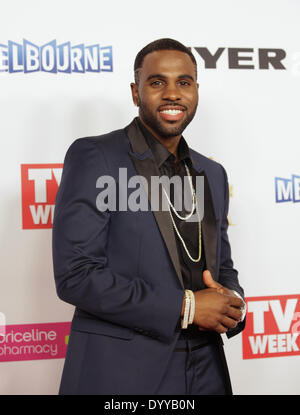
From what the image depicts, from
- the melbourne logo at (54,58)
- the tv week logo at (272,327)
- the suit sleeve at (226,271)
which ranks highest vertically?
the melbourne logo at (54,58)

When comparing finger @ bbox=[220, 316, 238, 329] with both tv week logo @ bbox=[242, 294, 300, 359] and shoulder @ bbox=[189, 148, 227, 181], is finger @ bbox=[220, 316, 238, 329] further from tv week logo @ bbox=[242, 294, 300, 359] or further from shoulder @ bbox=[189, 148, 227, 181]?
tv week logo @ bbox=[242, 294, 300, 359]

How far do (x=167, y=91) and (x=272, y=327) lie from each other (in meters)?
1.56

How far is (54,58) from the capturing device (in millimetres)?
2256

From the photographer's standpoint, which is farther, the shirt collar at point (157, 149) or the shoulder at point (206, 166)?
the shoulder at point (206, 166)

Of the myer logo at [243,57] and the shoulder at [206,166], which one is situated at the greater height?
the myer logo at [243,57]

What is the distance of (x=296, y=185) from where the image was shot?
2.47 metres

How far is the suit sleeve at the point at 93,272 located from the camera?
1213 millimetres

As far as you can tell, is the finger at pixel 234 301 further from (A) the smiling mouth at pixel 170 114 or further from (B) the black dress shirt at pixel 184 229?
(A) the smiling mouth at pixel 170 114

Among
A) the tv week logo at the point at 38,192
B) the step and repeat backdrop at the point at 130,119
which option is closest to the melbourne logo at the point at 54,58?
the step and repeat backdrop at the point at 130,119

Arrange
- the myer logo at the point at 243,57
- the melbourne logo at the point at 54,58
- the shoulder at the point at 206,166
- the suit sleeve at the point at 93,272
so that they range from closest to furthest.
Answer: the suit sleeve at the point at 93,272 → the shoulder at the point at 206,166 → the melbourne logo at the point at 54,58 → the myer logo at the point at 243,57

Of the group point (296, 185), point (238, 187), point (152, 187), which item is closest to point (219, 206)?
point (152, 187)

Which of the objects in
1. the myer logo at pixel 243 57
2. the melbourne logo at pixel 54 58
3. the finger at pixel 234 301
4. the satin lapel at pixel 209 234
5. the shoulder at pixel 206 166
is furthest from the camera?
the myer logo at pixel 243 57

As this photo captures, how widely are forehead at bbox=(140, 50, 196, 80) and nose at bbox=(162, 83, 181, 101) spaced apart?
0.04m

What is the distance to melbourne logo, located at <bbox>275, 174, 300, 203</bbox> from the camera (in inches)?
96.7
